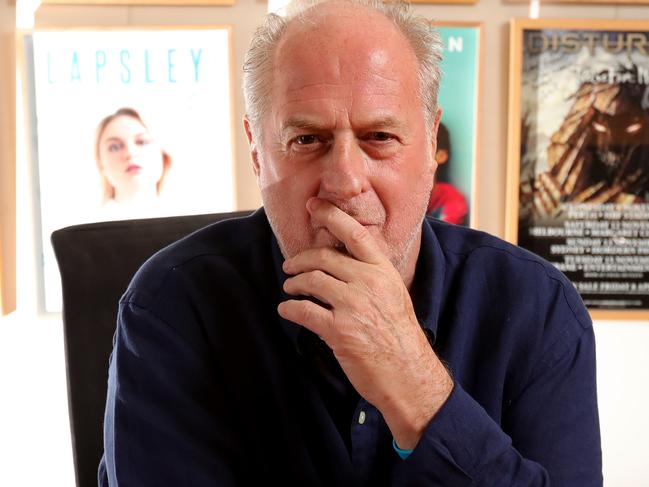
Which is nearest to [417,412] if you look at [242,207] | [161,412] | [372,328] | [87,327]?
[372,328]

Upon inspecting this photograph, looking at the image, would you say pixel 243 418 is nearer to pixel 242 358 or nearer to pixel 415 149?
pixel 242 358

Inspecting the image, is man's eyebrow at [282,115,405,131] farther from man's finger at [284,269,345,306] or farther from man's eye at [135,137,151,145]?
man's eye at [135,137,151,145]

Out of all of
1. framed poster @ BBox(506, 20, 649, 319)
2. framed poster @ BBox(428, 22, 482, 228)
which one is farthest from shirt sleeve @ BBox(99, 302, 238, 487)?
framed poster @ BBox(506, 20, 649, 319)

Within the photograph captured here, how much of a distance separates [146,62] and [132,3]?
0.52 ft

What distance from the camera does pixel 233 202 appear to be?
195cm

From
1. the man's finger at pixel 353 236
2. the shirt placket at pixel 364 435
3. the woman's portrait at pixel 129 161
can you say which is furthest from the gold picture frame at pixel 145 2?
the shirt placket at pixel 364 435

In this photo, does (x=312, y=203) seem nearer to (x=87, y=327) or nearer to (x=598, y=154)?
(x=87, y=327)

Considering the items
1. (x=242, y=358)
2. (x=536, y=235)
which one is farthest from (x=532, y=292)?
(x=536, y=235)

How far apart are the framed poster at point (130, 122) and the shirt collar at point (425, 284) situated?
87cm

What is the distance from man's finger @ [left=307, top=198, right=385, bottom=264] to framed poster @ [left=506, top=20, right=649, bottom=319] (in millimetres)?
1127

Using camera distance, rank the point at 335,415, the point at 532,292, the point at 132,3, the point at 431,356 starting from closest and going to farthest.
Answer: the point at 431,356 → the point at 335,415 → the point at 532,292 → the point at 132,3

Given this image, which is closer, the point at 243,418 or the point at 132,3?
the point at 243,418

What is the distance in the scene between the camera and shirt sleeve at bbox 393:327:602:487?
0.87 m

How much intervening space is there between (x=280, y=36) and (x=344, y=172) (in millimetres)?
239
